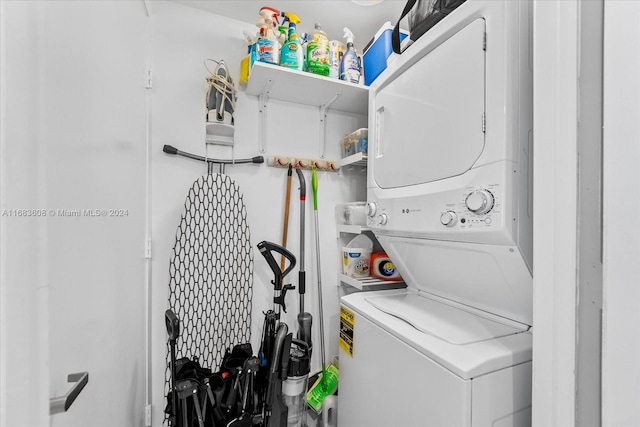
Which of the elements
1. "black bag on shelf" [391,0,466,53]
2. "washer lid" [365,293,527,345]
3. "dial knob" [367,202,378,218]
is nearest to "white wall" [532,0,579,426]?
"washer lid" [365,293,527,345]

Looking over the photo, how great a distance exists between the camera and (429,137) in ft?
3.52

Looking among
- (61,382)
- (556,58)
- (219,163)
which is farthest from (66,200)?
(556,58)

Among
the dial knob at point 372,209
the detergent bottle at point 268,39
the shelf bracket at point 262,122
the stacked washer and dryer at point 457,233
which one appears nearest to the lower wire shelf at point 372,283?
the stacked washer and dryer at point 457,233

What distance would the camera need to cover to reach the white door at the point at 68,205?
1.66ft

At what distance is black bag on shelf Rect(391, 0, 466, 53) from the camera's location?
40.8 inches

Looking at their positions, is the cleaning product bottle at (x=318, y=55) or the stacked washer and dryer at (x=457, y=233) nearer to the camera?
the stacked washer and dryer at (x=457, y=233)

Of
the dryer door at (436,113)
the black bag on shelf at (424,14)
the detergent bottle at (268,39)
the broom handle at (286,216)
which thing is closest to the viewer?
the dryer door at (436,113)

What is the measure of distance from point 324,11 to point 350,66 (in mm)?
412

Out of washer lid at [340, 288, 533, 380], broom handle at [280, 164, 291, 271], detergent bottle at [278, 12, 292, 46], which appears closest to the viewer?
washer lid at [340, 288, 533, 380]

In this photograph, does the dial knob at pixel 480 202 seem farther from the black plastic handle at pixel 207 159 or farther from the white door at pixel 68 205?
the black plastic handle at pixel 207 159

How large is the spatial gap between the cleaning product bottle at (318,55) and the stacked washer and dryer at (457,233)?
50 centimetres

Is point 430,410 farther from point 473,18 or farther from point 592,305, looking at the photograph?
point 473,18
